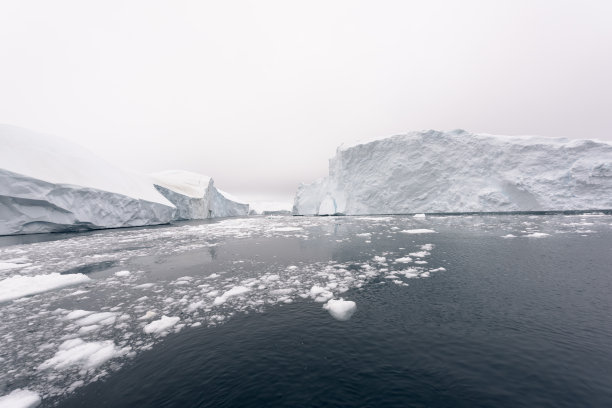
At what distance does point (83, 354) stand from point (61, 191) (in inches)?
1192

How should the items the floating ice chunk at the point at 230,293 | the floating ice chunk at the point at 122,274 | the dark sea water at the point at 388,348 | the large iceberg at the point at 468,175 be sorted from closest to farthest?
the dark sea water at the point at 388,348, the floating ice chunk at the point at 230,293, the floating ice chunk at the point at 122,274, the large iceberg at the point at 468,175

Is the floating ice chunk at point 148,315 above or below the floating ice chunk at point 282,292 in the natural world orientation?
below

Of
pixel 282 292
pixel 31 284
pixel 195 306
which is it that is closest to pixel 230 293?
pixel 195 306

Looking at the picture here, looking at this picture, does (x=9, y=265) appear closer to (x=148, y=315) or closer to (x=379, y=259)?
(x=148, y=315)

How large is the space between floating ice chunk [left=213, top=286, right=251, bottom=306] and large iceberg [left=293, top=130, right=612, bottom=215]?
40.5m

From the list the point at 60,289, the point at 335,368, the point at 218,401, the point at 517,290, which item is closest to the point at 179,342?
the point at 218,401

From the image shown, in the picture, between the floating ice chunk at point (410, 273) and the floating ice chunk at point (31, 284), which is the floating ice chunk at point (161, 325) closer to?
the floating ice chunk at point (31, 284)

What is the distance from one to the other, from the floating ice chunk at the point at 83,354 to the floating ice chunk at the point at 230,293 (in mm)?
2496

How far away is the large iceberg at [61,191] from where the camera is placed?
977 inches

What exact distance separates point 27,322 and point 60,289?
3.06 metres

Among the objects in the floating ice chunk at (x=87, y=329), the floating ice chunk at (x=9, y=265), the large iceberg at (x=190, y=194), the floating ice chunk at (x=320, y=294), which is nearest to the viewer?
the floating ice chunk at (x=87, y=329)

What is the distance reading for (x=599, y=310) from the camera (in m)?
6.47

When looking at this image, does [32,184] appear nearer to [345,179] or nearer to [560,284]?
[560,284]

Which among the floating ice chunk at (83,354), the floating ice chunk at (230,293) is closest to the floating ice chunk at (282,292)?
the floating ice chunk at (230,293)
